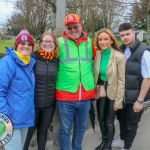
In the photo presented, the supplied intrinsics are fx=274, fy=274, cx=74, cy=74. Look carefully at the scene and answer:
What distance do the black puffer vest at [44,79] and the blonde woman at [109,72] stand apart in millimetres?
681

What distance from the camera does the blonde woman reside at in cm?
369

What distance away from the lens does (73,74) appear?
3398 mm

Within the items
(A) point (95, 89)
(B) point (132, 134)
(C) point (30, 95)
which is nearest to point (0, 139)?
(C) point (30, 95)

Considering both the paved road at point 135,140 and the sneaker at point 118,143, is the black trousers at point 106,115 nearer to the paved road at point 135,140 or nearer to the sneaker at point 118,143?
the sneaker at point 118,143

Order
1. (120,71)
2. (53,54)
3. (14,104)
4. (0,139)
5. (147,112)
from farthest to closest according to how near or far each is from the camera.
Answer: (147,112), (120,71), (53,54), (14,104), (0,139)

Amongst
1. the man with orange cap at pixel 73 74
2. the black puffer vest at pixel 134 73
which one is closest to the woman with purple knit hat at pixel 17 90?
the man with orange cap at pixel 73 74

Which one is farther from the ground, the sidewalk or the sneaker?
the sneaker

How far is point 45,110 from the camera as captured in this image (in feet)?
11.2

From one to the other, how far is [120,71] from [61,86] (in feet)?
2.77

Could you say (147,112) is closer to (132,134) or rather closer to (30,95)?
(132,134)

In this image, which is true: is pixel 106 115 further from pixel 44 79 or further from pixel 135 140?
pixel 44 79

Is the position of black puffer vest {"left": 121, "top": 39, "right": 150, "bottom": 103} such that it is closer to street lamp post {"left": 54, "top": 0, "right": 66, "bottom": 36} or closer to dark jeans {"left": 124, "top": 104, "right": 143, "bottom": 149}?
dark jeans {"left": 124, "top": 104, "right": 143, "bottom": 149}

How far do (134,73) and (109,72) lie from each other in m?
0.34

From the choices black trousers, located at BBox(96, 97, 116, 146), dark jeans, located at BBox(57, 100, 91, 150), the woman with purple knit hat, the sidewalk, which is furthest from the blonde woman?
the woman with purple knit hat
